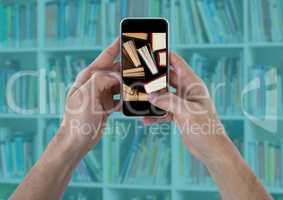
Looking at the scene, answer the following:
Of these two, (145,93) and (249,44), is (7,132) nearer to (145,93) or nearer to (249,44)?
(249,44)

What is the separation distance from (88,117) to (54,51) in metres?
1.86

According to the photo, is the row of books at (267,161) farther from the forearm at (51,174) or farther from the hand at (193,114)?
the forearm at (51,174)

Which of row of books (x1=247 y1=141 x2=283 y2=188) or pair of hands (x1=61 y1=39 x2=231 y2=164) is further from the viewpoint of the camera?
row of books (x1=247 y1=141 x2=283 y2=188)

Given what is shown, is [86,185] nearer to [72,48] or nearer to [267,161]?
[72,48]

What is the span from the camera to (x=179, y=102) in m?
0.77

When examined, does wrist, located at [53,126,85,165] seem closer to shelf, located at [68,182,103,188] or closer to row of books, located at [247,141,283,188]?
row of books, located at [247,141,283,188]

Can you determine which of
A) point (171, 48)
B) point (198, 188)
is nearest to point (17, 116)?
point (171, 48)

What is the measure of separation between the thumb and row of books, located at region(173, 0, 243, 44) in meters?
1.55

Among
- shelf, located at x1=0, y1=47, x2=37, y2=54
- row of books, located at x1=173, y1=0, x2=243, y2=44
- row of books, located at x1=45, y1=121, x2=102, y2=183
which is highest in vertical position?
row of books, located at x1=173, y1=0, x2=243, y2=44

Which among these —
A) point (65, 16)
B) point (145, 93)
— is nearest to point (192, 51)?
point (65, 16)

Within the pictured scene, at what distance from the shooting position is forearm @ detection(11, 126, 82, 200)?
64cm

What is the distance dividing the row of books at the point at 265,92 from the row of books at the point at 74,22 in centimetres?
74

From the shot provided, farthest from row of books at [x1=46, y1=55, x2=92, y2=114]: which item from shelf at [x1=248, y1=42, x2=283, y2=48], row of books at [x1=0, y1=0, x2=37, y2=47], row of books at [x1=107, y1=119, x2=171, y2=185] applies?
shelf at [x1=248, y1=42, x2=283, y2=48]

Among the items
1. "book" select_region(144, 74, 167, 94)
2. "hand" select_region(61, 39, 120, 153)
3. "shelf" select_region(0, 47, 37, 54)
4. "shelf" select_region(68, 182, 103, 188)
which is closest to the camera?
"hand" select_region(61, 39, 120, 153)
